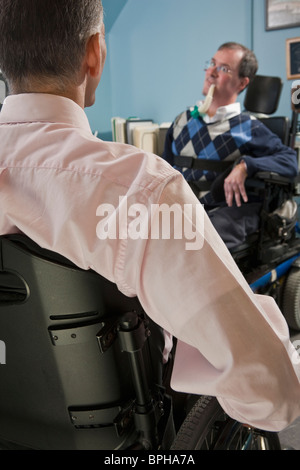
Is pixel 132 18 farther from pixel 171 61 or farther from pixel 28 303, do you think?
pixel 28 303

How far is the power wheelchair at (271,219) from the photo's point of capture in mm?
1780

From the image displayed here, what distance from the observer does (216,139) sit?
74.1 inches

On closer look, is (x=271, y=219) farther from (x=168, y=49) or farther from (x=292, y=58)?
(x=168, y=49)

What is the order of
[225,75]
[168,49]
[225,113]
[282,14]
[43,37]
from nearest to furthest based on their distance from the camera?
[43,37]
[225,113]
[225,75]
[282,14]
[168,49]

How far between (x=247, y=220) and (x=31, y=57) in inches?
51.4

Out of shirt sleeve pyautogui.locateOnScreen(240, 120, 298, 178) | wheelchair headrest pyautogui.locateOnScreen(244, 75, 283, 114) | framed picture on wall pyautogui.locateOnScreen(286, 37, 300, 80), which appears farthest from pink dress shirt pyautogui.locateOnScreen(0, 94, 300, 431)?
framed picture on wall pyautogui.locateOnScreen(286, 37, 300, 80)

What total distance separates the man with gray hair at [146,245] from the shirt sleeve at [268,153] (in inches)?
50.1

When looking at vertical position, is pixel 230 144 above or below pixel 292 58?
below

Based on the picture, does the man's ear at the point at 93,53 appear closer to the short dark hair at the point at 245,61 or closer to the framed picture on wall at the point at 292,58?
the short dark hair at the point at 245,61

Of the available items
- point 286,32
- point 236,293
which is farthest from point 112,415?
point 286,32

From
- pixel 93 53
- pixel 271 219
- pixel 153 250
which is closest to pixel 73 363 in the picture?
pixel 153 250

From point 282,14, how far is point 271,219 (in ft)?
6.88

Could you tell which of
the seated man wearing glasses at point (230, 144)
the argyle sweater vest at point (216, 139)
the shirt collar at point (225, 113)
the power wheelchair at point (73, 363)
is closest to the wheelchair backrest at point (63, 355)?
the power wheelchair at point (73, 363)

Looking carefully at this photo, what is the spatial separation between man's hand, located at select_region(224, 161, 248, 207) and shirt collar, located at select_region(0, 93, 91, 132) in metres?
1.17
